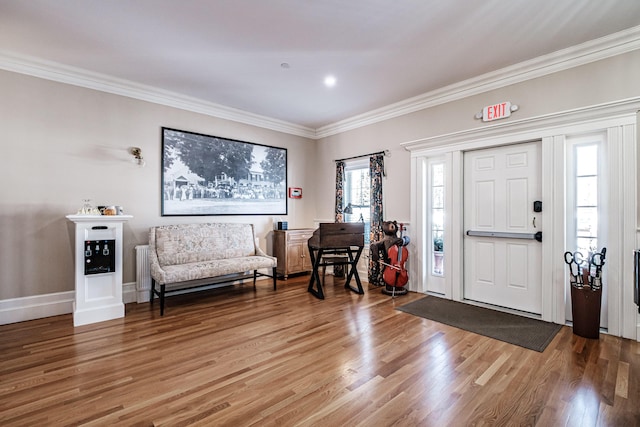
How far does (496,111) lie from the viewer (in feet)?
12.1

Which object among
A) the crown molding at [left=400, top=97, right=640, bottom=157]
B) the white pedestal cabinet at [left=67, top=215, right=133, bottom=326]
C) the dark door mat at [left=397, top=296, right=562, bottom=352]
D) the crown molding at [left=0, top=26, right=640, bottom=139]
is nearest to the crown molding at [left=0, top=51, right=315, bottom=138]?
the crown molding at [left=0, top=26, right=640, bottom=139]

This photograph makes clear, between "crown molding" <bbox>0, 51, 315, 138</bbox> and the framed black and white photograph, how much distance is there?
0.41m

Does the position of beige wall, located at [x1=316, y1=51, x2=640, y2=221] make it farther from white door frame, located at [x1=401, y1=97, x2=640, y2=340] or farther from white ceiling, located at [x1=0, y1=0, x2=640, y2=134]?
white ceiling, located at [x1=0, y1=0, x2=640, y2=134]

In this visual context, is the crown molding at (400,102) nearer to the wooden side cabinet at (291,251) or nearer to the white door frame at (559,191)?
the white door frame at (559,191)

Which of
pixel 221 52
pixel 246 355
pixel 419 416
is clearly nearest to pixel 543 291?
pixel 419 416

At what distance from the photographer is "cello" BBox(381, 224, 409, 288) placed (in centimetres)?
425

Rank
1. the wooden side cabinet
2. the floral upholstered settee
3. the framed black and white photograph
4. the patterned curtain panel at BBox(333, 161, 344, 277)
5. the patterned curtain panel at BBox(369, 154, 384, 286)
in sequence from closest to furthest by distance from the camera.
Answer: the floral upholstered settee, the framed black and white photograph, the patterned curtain panel at BBox(369, 154, 384, 286), the wooden side cabinet, the patterned curtain panel at BBox(333, 161, 344, 277)

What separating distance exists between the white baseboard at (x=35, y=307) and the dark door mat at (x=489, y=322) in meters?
4.06

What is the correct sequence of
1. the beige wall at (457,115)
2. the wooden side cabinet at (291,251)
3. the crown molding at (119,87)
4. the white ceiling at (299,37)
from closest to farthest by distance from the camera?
the white ceiling at (299,37), the beige wall at (457,115), the crown molding at (119,87), the wooden side cabinet at (291,251)

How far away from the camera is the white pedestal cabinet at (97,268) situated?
3.25m

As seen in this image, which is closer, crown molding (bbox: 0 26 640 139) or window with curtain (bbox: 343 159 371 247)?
crown molding (bbox: 0 26 640 139)

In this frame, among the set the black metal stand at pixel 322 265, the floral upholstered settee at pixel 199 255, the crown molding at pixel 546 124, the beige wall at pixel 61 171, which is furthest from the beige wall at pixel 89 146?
the black metal stand at pixel 322 265

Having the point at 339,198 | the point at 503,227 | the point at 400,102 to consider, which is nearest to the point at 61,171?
the point at 339,198

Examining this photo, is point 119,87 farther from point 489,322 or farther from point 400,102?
point 489,322
